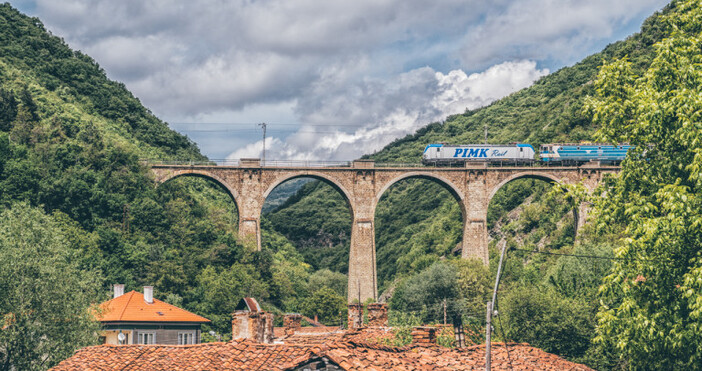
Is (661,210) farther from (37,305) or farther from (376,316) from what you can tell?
(37,305)

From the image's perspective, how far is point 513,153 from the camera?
8375cm

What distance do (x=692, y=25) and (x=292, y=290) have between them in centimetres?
6116

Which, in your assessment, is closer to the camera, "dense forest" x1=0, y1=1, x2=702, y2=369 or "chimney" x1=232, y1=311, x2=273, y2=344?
"dense forest" x1=0, y1=1, x2=702, y2=369

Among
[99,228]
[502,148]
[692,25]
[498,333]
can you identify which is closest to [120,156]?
[99,228]

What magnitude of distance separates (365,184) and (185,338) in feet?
120

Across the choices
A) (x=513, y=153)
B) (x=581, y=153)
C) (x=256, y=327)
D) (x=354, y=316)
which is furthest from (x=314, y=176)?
(x=256, y=327)

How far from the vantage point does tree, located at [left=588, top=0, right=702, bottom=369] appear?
21.4 metres

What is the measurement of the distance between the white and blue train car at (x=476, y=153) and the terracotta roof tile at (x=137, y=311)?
42112 millimetres

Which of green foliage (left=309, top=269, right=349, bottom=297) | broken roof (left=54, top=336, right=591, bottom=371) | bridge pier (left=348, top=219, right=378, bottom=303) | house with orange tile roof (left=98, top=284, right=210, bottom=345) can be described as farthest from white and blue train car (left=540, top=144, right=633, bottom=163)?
broken roof (left=54, top=336, right=591, bottom=371)

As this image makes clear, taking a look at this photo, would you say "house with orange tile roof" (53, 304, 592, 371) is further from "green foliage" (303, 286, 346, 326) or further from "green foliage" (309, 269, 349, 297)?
"green foliage" (309, 269, 349, 297)

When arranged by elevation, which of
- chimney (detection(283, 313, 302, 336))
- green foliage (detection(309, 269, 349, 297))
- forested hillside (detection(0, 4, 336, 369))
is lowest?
chimney (detection(283, 313, 302, 336))

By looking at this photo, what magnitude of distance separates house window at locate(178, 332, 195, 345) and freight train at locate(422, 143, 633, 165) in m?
42.1

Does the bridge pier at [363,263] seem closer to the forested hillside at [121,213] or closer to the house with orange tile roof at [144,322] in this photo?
the forested hillside at [121,213]

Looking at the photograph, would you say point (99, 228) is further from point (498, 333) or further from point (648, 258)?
point (648, 258)
